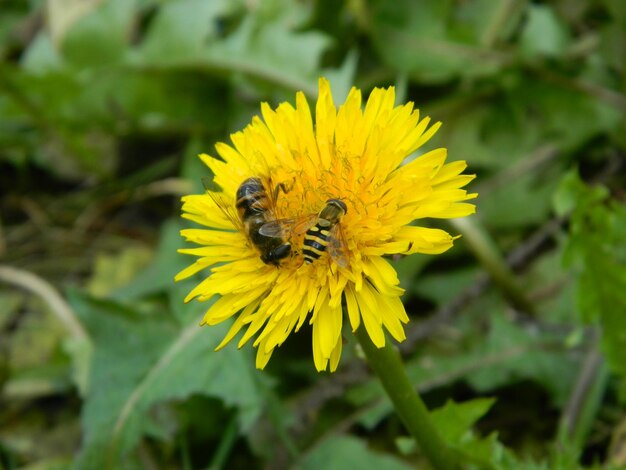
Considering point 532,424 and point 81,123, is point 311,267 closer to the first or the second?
point 532,424

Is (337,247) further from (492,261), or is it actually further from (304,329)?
(304,329)

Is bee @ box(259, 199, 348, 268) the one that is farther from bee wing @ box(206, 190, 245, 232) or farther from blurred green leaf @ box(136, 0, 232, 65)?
blurred green leaf @ box(136, 0, 232, 65)

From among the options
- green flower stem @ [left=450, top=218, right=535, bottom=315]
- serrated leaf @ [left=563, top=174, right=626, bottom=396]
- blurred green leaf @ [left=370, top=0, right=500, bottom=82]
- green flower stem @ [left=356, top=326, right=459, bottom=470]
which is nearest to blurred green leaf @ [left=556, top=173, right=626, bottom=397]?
serrated leaf @ [left=563, top=174, right=626, bottom=396]

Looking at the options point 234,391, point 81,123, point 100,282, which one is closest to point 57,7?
point 81,123

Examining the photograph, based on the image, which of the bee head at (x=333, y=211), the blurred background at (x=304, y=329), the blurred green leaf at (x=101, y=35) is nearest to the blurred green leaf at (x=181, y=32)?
the blurred background at (x=304, y=329)

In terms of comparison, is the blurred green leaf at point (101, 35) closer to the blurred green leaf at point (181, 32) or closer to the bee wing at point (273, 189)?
the blurred green leaf at point (181, 32)

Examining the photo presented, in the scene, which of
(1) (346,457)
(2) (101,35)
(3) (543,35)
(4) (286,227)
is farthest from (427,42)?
(4) (286,227)
